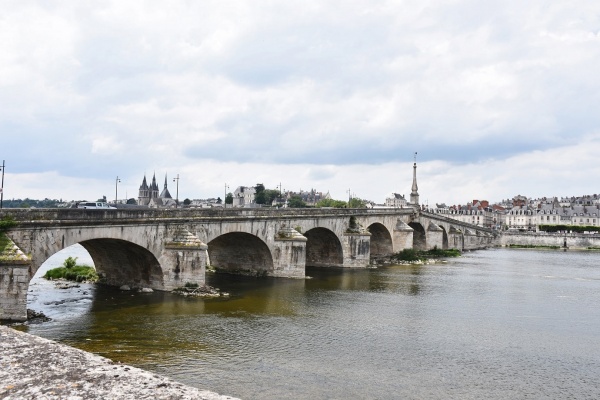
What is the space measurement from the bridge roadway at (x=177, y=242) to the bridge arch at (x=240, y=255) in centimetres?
7

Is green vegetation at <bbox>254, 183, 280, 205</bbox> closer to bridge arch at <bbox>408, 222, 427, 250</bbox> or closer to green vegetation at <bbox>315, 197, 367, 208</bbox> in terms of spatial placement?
green vegetation at <bbox>315, 197, 367, 208</bbox>

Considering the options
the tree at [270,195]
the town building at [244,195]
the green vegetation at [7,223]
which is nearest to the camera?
the green vegetation at [7,223]

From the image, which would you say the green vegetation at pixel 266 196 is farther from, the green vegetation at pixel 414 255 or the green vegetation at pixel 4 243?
the green vegetation at pixel 4 243

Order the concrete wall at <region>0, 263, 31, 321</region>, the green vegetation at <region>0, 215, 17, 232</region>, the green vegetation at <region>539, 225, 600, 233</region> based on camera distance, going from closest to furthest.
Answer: the concrete wall at <region>0, 263, 31, 321</region>, the green vegetation at <region>0, 215, 17, 232</region>, the green vegetation at <region>539, 225, 600, 233</region>

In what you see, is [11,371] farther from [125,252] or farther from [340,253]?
[340,253]

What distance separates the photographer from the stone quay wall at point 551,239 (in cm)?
9306

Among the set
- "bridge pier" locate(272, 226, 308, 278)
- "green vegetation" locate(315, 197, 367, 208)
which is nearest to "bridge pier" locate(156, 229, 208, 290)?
"bridge pier" locate(272, 226, 308, 278)

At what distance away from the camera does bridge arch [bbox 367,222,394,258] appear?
5856cm

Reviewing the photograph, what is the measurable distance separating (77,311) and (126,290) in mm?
5555

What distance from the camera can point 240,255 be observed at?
37938 millimetres

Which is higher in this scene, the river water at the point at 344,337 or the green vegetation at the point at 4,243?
the green vegetation at the point at 4,243

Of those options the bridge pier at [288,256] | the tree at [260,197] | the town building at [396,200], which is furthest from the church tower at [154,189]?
the bridge pier at [288,256]

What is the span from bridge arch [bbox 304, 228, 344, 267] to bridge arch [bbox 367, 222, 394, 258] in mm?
11526

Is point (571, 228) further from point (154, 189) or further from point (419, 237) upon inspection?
point (154, 189)
